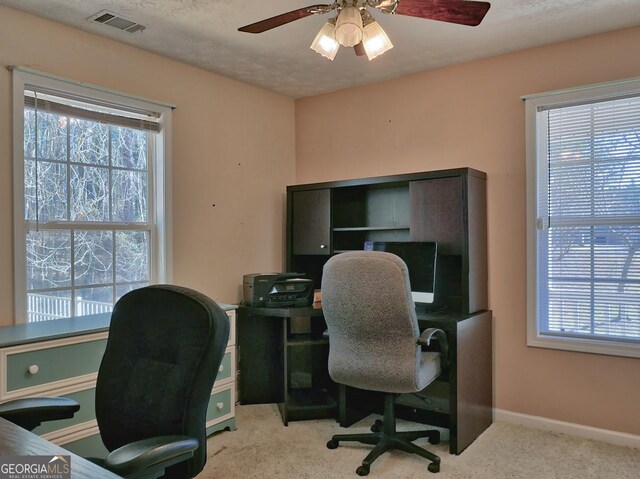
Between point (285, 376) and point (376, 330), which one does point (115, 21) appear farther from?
point (285, 376)

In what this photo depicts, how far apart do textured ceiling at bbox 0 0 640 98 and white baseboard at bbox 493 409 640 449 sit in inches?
96.4

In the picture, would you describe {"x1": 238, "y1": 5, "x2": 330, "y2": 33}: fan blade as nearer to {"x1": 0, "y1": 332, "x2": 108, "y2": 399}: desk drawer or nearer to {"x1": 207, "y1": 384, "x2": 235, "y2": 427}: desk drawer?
{"x1": 0, "y1": 332, "x2": 108, "y2": 399}: desk drawer

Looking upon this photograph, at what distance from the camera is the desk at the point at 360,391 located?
287cm

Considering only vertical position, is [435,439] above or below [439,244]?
below

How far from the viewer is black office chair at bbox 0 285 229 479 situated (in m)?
1.49

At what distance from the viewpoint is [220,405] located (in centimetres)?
309

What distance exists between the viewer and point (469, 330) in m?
2.99

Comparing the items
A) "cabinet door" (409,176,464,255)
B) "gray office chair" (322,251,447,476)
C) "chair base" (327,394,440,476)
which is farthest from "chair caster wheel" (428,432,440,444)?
"cabinet door" (409,176,464,255)

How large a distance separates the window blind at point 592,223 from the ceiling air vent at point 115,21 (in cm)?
266

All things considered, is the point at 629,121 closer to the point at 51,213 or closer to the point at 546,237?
the point at 546,237

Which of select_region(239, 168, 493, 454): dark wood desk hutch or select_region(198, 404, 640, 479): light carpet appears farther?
select_region(239, 168, 493, 454): dark wood desk hutch

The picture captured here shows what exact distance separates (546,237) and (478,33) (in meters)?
1.38

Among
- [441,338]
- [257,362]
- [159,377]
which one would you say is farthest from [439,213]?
[159,377]

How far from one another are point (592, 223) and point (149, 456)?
9.39ft
